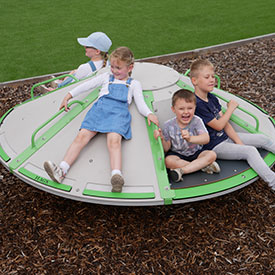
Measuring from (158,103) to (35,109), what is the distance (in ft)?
4.26

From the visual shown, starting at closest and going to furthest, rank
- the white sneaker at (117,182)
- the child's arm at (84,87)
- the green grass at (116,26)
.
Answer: the white sneaker at (117,182), the child's arm at (84,87), the green grass at (116,26)

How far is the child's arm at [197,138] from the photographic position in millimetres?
2926

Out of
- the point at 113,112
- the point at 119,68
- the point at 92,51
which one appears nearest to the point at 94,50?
the point at 92,51

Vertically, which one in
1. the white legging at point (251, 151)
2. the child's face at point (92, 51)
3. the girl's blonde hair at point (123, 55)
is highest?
the girl's blonde hair at point (123, 55)

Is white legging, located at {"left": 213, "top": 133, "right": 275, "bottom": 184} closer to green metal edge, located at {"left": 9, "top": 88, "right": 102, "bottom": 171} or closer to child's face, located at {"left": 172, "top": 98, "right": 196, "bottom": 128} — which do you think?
child's face, located at {"left": 172, "top": 98, "right": 196, "bottom": 128}

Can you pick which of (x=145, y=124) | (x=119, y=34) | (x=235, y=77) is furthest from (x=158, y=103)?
(x=119, y=34)

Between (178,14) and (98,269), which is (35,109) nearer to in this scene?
(98,269)

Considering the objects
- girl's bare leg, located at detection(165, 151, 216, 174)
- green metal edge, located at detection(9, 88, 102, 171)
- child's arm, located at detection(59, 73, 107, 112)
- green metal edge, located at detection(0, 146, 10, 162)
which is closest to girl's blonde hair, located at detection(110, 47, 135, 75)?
child's arm, located at detection(59, 73, 107, 112)

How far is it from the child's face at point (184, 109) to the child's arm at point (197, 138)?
16 cm

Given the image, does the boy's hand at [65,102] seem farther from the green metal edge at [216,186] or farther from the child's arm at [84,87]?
the green metal edge at [216,186]

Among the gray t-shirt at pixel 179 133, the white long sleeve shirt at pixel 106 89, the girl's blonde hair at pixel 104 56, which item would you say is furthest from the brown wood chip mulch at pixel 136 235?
the girl's blonde hair at pixel 104 56

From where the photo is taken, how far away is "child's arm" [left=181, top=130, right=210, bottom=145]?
2.93 m

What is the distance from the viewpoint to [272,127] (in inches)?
150

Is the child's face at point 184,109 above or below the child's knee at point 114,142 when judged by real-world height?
above
